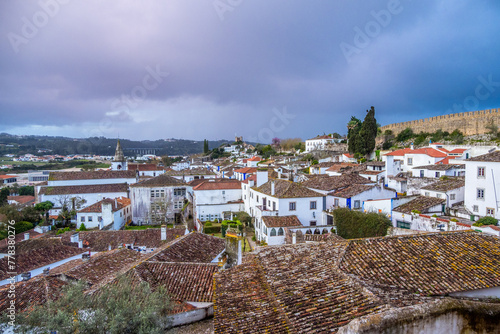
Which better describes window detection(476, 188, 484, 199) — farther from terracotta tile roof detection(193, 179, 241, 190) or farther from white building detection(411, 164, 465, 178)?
terracotta tile roof detection(193, 179, 241, 190)

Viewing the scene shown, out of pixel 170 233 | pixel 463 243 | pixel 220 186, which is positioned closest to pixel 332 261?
pixel 463 243

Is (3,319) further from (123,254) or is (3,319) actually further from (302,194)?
(302,194)

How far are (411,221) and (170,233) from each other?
16.2 meters

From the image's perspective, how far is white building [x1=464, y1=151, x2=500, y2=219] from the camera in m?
16.4

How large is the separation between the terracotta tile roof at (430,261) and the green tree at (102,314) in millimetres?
4591

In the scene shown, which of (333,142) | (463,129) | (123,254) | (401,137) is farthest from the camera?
(333,142)

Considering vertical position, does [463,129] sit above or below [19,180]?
above

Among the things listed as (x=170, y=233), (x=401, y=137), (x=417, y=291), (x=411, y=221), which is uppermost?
(x=401, y=137)

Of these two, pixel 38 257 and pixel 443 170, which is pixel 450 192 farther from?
pixel 38 257

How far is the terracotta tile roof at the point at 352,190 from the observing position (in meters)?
22.4

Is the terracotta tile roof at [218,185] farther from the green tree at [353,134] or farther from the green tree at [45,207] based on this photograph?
the green tree at [353,134]

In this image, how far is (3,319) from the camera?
780 cm

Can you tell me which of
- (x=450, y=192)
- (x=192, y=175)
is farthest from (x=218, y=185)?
(x=450, y=192)

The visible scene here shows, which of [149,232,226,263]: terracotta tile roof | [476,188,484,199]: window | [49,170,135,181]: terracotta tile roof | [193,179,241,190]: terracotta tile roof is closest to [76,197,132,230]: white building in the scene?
[193,179,241,190]: terracotta tile roof
